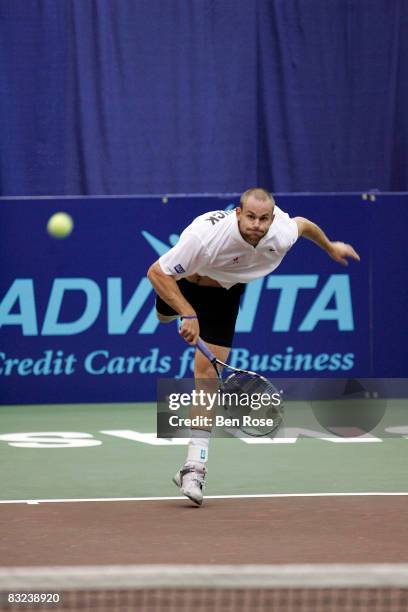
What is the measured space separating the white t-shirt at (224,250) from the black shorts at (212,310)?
0.15 m

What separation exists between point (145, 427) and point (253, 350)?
1.40m

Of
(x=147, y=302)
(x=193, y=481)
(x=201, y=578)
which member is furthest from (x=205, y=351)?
(x=147, y=302)

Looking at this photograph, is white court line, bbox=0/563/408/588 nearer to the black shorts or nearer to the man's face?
the man's face

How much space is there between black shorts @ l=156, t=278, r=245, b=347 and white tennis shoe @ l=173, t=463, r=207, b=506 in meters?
0.70

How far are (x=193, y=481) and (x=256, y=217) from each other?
1378 millimetres

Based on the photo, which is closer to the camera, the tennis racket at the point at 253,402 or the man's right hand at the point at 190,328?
the man's right hand at the point at 190,328

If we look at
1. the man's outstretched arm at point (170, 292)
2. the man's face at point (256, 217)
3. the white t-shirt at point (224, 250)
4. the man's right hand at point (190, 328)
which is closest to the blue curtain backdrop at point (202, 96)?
the white t-shirt at point (224, 250)

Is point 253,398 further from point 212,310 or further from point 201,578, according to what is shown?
point 201,578

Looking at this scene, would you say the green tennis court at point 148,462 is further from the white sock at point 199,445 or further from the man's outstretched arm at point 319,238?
the man's outstretched arm at point 319,238

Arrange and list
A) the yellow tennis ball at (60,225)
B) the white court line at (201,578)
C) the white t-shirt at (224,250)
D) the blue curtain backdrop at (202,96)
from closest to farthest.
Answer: the white court line at (201,578) < the white t-shirt at (224,250) < the yellow tennis ball at (60,225) < the blue curtain backdrop at (202,96)

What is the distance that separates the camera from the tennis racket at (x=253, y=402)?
7.25 metres

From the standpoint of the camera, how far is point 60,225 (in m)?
10.7

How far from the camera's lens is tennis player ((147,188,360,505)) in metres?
6.70

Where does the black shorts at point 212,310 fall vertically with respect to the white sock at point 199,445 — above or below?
above
